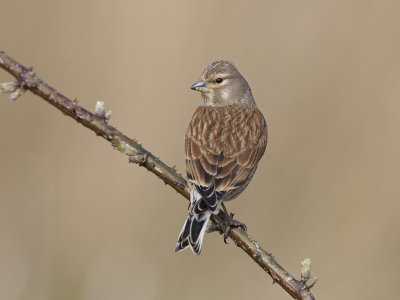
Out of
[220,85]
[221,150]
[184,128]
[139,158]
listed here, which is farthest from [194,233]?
[184,128]

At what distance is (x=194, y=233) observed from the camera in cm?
384

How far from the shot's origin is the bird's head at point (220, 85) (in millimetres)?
5602

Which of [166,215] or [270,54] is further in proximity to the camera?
[270,54]

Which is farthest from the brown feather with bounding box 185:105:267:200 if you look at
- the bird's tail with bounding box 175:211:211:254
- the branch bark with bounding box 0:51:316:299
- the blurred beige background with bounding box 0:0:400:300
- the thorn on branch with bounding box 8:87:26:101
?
the blurred beige background with bounding box 0:0:400:300

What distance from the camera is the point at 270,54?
8.64m

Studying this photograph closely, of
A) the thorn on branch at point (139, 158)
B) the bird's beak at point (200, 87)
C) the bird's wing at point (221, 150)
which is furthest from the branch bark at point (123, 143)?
the bird's beak at point (200, 87)

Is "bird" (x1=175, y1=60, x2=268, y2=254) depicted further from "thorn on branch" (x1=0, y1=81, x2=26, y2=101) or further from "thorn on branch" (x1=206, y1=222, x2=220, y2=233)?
"thorn on branch" (x1=0, y1=81, x2=26, y2=101)

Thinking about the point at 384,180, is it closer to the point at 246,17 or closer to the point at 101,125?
the point at 246,17

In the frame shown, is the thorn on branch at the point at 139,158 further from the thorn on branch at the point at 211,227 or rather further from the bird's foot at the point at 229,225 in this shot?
the thorn on branch at the point at 211,227

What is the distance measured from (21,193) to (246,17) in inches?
146

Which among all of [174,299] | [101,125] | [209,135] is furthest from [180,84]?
[101,125]

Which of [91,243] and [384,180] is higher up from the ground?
[384,180]

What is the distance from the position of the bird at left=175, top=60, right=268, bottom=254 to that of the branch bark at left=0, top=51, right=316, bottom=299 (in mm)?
293

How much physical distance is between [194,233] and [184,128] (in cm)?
448
